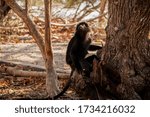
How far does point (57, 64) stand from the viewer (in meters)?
6.35

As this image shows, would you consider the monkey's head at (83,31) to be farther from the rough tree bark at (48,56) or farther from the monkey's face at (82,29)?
the rough tree bark at (48,56)

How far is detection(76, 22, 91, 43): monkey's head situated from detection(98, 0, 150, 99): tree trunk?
50 cm

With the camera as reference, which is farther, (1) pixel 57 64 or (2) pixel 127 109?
(1) pixel 57 64

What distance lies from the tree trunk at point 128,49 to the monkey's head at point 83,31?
498 mm

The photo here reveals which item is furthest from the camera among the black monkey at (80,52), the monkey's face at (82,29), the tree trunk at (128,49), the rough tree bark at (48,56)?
the monkey's face at (82,29)

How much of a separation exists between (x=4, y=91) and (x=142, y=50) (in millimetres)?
1829

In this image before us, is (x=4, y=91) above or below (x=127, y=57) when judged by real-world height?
below

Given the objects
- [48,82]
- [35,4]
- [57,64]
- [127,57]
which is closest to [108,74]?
[127,57]

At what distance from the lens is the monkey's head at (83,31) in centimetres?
507

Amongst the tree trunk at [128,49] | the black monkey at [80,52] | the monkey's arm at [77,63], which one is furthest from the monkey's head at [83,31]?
the tree trunk at [128,49]

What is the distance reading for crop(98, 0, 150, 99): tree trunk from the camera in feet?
14.5

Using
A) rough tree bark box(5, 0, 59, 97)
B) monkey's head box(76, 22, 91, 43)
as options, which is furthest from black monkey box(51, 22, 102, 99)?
rough tree bark box(5, 0, 59, 97)

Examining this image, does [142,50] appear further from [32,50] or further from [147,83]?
[32,50]

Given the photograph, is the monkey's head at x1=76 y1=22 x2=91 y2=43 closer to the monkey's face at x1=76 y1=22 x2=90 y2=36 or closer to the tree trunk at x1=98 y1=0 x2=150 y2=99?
the monkey's face at x1=76 y1=22 x2=90 y2=36
